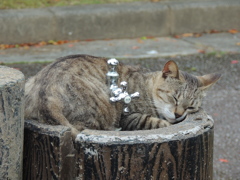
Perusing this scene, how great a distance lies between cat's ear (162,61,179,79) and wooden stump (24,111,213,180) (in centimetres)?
88

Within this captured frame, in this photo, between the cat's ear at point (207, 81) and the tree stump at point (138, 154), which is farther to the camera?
the cat's ear at point (207, 81)

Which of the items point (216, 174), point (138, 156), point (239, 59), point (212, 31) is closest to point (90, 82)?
point (138, 156)

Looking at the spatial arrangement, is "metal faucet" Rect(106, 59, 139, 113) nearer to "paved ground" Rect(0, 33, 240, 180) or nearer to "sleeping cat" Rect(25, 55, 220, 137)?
"sleeping cat" Rect(25, 55, 220, 137)

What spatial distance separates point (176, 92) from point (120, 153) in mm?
1216

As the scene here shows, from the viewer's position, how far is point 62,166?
2.54 m

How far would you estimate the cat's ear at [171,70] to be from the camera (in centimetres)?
346

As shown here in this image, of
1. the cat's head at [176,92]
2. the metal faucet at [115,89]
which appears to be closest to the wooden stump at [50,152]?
the metal faucet at [115,89]

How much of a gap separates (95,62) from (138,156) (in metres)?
1.25

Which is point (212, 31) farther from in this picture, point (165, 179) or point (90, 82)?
point (165, 179)

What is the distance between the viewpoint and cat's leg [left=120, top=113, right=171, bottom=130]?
315 centimetres

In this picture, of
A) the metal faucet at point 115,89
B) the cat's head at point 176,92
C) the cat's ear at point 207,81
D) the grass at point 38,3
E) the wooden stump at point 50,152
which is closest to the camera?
the wooden stump at point 50,152

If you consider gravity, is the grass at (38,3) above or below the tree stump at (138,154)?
above

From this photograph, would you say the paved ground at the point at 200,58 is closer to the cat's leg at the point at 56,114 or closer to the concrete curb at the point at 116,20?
the concrete curb at the point at 116,20

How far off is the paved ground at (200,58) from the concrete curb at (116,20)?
0.71 feet
